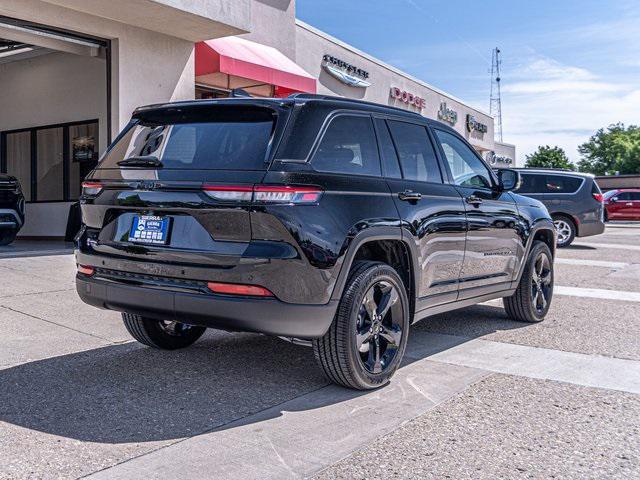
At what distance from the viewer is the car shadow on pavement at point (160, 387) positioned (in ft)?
12.4

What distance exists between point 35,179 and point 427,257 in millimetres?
13760

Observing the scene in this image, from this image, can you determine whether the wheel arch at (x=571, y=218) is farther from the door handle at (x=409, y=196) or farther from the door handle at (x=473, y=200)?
the door handle at (x=409, y=196)

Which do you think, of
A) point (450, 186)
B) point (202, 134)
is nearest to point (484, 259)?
point (450, 186)

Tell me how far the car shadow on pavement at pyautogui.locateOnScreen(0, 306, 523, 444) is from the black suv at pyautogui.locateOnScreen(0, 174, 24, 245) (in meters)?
7.97

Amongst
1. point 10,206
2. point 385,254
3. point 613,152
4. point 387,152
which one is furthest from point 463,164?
point 613,152

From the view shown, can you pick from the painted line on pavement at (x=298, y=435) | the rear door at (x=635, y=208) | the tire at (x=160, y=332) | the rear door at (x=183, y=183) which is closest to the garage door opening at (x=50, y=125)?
the tire at (x=160, y=332)

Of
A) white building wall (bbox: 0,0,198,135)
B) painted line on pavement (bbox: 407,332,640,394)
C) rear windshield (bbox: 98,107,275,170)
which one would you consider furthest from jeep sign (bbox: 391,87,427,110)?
rear windshield (bbox: 98,107,275,170)

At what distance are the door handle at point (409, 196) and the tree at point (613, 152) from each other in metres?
96.9

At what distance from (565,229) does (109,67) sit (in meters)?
10.9

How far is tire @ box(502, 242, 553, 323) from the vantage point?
22.0ft

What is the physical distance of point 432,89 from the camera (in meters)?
30.0

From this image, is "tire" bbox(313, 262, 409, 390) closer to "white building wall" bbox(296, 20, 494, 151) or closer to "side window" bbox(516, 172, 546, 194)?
"side window" bbox(516, 172, 546, 194)

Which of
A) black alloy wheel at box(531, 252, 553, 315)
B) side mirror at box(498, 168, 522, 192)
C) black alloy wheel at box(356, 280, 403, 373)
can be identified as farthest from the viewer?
black alloy wheel at box(531, 252, 553, 315)

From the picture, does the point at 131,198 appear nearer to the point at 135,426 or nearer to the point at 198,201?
the point at 198,201
